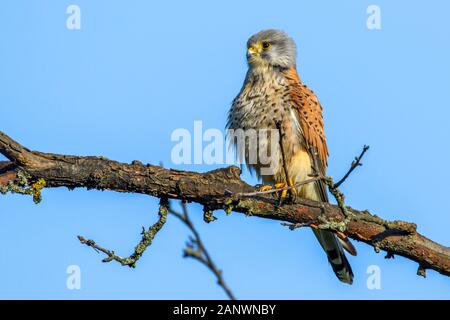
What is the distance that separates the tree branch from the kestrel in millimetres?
973

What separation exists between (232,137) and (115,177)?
6.29ft

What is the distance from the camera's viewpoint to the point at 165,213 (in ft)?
15.0

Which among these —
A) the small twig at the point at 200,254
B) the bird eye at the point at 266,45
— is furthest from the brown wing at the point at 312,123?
the small twig at the point at 200,254

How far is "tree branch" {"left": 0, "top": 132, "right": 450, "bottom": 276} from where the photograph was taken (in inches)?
178

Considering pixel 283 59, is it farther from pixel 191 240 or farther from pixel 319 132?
pixel 191 240

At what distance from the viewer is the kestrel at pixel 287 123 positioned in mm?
5973

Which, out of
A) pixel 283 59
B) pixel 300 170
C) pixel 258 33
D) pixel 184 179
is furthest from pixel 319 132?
pixel 184 179

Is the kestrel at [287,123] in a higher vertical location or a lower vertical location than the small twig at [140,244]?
higher

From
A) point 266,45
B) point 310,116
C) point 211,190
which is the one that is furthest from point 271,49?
point 211,190

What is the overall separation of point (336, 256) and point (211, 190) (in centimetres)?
198

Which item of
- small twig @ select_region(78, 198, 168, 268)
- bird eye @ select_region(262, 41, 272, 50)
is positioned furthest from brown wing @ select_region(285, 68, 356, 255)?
small twig @ select_region(78, 198, 168, 268)

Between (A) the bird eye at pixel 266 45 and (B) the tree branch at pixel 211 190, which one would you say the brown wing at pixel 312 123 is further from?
(B) the tree branch at pixel 211 190

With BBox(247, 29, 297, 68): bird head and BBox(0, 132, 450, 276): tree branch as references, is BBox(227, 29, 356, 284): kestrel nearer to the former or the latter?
BBox(247, 29, 297, 68): bird head

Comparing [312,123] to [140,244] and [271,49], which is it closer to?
[271,49]
